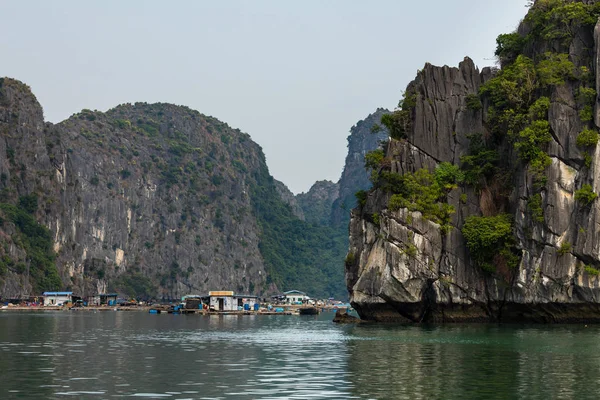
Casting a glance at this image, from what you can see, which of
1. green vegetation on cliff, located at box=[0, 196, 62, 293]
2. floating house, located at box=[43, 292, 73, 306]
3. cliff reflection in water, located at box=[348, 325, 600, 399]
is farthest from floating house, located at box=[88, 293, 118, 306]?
cliff reflection in water, located at box=[348, 325, 600, 399]

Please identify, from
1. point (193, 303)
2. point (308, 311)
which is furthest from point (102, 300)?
point (308, 311)

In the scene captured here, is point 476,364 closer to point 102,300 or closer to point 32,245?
point 102,300

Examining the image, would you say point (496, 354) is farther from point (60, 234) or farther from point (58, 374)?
point (60, 234)

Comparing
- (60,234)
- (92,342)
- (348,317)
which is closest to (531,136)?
(348,317)

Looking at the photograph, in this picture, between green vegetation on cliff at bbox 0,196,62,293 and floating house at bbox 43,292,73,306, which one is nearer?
floating house at bbox 43,292,73,306

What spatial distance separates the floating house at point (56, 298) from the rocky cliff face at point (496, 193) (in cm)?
8970

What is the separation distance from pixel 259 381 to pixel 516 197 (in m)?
41.6

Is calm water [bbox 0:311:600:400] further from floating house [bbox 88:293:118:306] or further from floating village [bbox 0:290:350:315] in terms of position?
floating house [bbox 88:293:118:306]

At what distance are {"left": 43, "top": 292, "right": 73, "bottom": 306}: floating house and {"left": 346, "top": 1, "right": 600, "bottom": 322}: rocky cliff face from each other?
89.7m

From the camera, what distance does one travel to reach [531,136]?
2462 inches

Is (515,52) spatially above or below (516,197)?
above

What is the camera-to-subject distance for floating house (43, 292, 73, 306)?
149250 millimetres

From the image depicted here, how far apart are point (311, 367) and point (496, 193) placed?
40.4 metres

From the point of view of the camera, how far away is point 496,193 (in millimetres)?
69625
